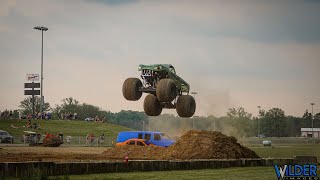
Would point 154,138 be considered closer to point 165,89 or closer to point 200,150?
point 165,89

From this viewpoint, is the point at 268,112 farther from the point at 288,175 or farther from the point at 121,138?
the point at 288,175

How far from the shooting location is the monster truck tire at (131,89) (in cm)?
5566

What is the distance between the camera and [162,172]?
33.6 meters

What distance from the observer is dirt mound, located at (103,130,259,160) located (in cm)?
4603

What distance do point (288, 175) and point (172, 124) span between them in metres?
52.8

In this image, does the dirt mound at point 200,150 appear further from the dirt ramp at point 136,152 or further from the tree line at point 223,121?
the tree line at point 223,121

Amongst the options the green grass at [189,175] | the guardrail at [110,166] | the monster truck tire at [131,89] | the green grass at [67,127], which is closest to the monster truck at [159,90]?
the monster truck tire at [131,89]

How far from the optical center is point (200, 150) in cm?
4650

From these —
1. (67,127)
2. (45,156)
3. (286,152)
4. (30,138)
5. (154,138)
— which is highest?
(67,127)

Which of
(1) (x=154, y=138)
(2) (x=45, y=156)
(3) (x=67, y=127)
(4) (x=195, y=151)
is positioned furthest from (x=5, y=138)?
(4) (x=195, y=151)

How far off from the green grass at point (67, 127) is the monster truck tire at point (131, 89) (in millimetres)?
36057

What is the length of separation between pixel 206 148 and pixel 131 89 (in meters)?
11.6

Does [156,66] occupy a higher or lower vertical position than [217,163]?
higher

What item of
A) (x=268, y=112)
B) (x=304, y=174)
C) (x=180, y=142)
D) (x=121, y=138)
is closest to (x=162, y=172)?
(x=304, y=174)
